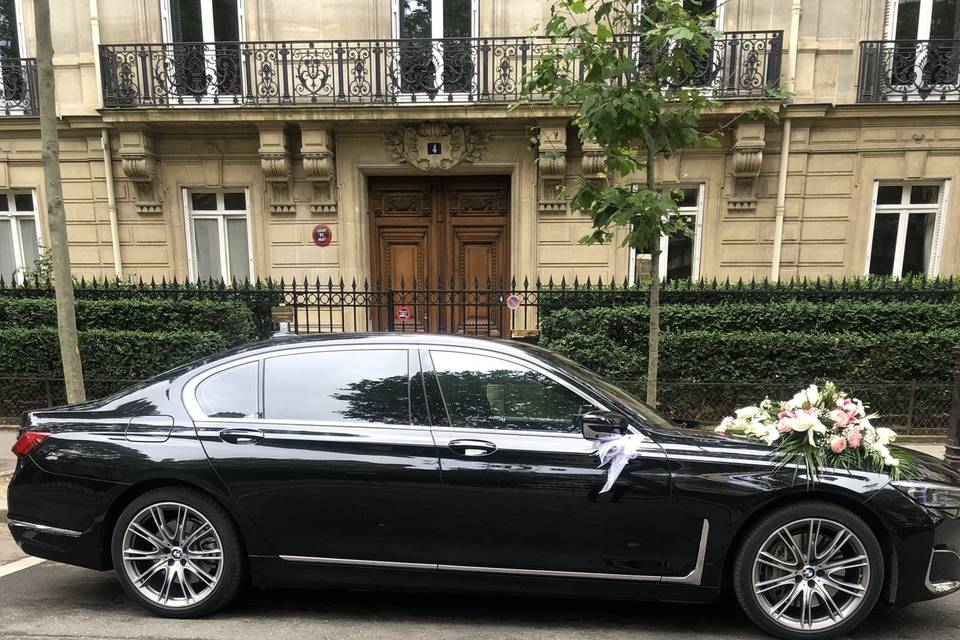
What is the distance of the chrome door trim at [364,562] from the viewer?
3006 mm

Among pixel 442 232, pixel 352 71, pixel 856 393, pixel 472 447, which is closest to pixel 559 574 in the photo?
pixel 472 447

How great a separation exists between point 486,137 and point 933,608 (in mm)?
8796

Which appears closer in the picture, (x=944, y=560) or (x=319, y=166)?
(x=944, y=560)

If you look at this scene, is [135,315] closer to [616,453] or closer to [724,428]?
[616,453]

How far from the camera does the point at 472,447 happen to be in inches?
116

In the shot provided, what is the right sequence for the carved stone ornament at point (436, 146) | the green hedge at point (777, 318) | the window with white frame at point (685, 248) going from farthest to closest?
the window with white frame at point (685, 248), the carved stone ornament at point (436, 146), the green hedge at point (777, 318)

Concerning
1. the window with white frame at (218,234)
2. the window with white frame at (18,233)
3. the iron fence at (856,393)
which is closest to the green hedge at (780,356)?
the iron fence at (856,393)

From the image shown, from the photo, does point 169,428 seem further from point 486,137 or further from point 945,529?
point 486,137

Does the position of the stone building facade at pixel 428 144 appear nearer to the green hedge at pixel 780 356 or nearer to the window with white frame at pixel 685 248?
the window with white frame at pixel 685 248

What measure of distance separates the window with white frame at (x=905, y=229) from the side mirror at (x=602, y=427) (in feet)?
32.0

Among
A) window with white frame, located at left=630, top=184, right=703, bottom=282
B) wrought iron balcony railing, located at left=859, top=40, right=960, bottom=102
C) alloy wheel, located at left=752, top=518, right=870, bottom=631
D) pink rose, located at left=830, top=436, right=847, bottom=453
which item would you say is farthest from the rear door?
wrought iron balcony railing, located at left=859, top=40, right=960, bottom=102

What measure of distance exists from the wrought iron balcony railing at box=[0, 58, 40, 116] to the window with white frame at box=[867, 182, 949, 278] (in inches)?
621

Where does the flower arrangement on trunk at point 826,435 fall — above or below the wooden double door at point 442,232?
below

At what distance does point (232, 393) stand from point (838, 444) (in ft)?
11.0
